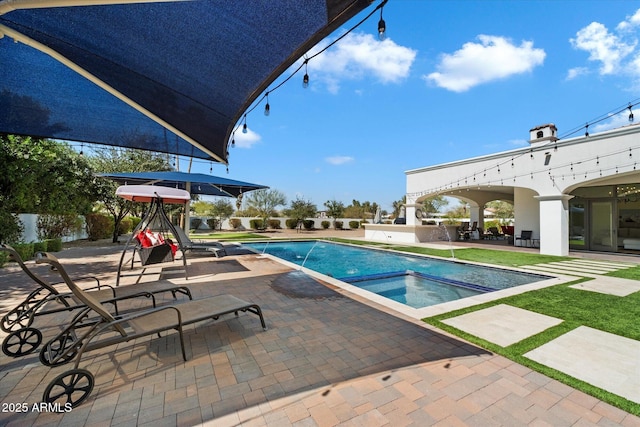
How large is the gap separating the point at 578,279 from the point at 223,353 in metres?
8.08

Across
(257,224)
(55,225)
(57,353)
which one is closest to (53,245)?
(55,225)

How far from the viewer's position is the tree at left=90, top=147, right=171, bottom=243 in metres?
13.6

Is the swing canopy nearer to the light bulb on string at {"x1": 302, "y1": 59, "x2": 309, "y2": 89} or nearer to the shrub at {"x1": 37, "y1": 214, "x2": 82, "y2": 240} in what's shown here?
the light bulb on string at {"x1": 302, "y1": 59, "x2": 309, "y2": 89}

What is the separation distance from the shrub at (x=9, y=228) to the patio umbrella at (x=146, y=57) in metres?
5.89

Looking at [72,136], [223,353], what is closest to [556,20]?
[223,353]

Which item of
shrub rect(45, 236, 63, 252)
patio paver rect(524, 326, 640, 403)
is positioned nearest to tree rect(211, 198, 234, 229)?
shrub rect(45, 236, 63, 252)

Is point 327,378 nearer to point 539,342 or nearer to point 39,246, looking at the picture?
point 539,342

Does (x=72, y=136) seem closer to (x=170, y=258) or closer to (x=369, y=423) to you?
(x=170, y=258)

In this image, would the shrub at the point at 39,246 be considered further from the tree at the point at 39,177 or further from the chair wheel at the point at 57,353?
the chair wheel at the point at 57,353

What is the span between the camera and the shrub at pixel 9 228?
8.47 m

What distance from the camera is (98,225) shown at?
15.3 metres

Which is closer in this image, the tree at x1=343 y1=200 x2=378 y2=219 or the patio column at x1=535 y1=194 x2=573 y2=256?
the patio column at x1=535 y1=194 x2=573 y2=256

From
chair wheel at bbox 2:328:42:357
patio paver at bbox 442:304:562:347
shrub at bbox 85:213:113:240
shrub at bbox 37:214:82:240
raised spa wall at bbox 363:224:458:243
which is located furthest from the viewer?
raised spa wall at bbox 363:224:458:243

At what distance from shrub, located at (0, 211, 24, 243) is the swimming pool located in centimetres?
926
